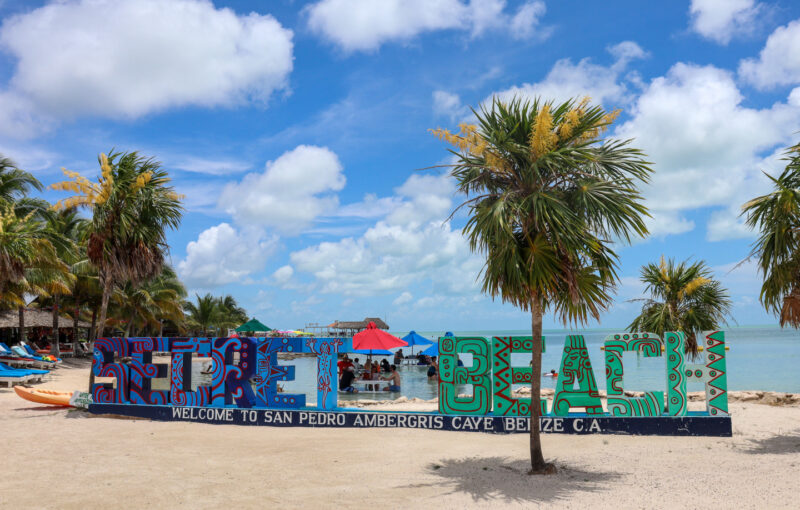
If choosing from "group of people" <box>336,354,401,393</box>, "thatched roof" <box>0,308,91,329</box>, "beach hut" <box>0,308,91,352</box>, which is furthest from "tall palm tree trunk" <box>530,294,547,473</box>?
"thatched roof" <box>0,308,91,329</box>

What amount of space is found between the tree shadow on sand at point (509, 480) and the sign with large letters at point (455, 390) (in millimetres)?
3187

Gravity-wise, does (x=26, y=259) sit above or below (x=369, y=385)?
above

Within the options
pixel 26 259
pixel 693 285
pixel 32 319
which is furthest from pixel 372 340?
pixel 32 319

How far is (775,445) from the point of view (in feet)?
38.0

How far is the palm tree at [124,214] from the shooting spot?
54.2 feet

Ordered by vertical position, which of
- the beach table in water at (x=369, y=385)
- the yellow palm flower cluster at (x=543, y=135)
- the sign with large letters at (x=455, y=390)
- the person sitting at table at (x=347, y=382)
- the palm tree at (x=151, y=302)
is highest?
the yellow palm flower cluster at (x=543, y=135)

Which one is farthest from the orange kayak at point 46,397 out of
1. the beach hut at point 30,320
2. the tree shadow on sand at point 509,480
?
the beach hut at point 30,320

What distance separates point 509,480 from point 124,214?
513 inches

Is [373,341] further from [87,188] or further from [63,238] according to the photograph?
[63,238]

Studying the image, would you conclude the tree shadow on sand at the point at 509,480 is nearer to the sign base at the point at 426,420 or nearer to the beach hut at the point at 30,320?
the sign base at the point at 426,420

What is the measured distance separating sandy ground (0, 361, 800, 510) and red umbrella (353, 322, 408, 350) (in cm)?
912

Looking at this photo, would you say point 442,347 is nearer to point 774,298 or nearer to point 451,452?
point 451,452

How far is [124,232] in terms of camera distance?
1664cm

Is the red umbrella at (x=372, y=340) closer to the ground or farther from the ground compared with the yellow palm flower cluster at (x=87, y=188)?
closer to the ground
